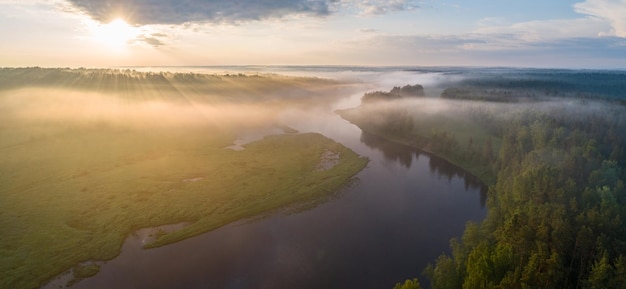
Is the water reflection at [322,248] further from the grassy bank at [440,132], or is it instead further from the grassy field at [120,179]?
the grassy bank at [440,132]

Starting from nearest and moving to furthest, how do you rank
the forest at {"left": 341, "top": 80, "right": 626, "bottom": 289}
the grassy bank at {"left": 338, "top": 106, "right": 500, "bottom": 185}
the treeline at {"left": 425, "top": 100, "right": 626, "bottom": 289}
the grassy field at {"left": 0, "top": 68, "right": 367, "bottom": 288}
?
the treeline at {"left": 425, "top": 100, "right": 626, "bottom": 289} → the forest at {"left": 341, "top": 80, "right": 626, "bottom": 289} → the grassy field at {"left": 0, "top": 68, "right": 367, "bottom": 288} → the grassy bank at {"left": 338, "top": 106, "right": 500, "bottom": 185}

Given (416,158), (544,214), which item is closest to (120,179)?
(416,158)

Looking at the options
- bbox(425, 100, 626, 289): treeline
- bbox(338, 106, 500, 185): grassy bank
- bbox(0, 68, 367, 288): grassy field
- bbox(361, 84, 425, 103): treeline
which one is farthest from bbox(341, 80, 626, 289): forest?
bbox(361, 84, 425, 103): treeline

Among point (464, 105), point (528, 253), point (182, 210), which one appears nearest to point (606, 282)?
point (528, 253)

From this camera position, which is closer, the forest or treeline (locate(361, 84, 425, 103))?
the forest

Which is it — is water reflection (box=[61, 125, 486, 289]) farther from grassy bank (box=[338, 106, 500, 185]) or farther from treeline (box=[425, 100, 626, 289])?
grassy bank (box=[338, 106, 500, 185])

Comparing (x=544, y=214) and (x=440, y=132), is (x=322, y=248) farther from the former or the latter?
(x=440, y=132)

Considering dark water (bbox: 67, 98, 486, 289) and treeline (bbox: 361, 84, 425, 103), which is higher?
treeline (bbox: 361, 84, 425, 103)

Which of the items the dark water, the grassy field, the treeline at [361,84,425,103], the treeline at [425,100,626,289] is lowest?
the dark water

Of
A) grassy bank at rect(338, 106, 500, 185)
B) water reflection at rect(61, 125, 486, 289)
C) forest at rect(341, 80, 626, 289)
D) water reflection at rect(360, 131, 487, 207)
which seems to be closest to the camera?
forest at rect(341, 80, 626, 289)
